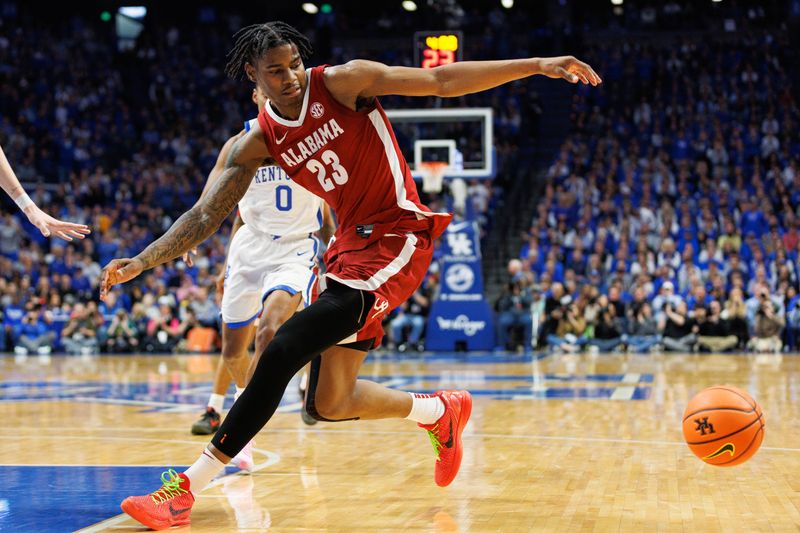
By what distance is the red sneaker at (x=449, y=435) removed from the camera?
513 centimetres

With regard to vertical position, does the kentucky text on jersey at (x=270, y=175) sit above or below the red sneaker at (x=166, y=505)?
above

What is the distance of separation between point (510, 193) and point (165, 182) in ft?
27.4

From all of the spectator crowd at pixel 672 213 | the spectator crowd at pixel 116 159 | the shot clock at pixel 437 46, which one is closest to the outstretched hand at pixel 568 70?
the shot clock at pixel 437 46

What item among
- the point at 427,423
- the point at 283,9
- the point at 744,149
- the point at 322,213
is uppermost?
the point at 283,9

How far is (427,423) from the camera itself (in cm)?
524

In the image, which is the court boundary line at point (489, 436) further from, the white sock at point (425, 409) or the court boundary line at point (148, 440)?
the white sock at point (425, 409)

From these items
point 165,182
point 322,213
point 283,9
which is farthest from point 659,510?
point 283,9

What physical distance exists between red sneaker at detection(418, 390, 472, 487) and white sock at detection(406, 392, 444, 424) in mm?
31

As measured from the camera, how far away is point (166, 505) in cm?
434

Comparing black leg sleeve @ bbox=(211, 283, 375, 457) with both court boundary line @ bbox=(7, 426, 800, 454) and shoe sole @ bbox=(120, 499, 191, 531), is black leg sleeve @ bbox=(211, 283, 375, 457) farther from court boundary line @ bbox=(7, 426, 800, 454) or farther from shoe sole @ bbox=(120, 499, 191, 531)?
court boundary line @ bbox=(7, 426, 800, 454)

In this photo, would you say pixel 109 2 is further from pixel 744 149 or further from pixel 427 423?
pixel 427 423

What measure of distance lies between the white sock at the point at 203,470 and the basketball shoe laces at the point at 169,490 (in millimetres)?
49

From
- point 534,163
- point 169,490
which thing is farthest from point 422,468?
point 534,163

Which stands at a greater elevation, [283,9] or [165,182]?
[283,9]
